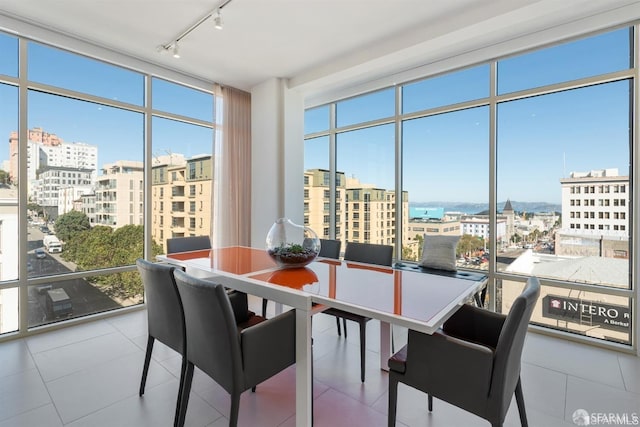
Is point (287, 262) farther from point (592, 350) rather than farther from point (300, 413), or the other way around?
point (592, 350)

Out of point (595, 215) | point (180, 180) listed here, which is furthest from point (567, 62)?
point (180, 180)

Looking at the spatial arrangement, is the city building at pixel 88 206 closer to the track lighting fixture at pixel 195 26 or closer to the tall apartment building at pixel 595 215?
the track lighting fixture at pixel 195 26

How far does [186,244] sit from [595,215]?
13.7 feet

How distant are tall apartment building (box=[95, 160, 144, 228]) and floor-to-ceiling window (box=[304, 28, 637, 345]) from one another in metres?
3.07

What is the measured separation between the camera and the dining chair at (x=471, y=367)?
1271 millimetres

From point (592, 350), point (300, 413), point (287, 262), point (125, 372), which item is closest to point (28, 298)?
point (125, 372)

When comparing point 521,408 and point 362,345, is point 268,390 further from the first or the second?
point 521,408

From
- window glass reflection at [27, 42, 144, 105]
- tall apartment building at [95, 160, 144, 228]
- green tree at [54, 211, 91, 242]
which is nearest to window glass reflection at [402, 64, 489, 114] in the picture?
window glass reflection at [27, 42, 144, 105]

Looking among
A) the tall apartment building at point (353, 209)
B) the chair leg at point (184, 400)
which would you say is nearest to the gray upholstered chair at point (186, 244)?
the tall apartment building at point (353, 209)

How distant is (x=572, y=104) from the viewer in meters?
3.05

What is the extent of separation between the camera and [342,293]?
66.2 inches

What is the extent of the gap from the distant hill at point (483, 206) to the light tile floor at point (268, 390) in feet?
4.34

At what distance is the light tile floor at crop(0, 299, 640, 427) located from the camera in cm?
187

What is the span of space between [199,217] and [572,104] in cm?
466
